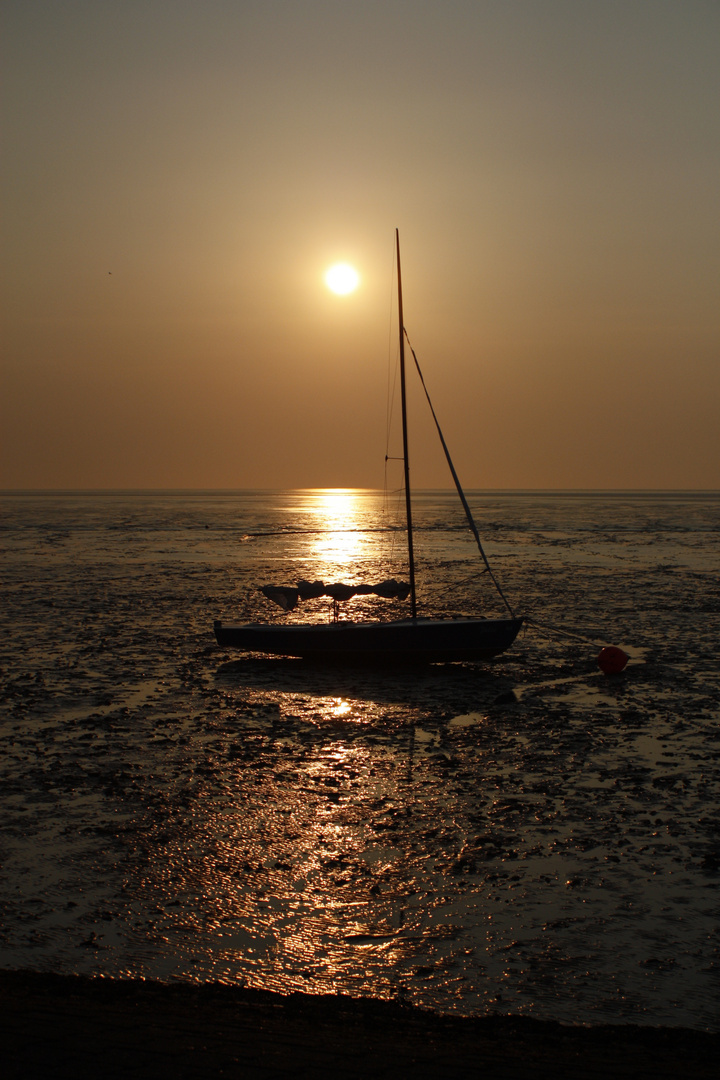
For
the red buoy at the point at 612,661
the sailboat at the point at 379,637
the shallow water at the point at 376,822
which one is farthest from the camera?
the sailboat at the point at 379,637

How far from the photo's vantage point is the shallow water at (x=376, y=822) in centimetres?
827

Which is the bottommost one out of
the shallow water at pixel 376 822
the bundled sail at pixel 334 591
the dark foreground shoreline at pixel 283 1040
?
the shallow water at pixel 376 822

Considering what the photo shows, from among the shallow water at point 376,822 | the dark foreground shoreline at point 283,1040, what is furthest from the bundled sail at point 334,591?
the dark foreground shoreline at point 283,1040

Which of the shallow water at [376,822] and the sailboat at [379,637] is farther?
the sailboat at [379,637]

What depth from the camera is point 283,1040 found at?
6.76 metres

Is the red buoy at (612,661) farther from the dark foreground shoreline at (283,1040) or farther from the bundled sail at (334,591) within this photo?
the dark foreground shoreline at (283,1040)

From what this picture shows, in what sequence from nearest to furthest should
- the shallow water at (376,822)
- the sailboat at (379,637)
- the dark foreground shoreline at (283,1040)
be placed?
the dark foreground shoreline at (283,1040) < the shallow water at (376,822) < the sailboat at (379,637)

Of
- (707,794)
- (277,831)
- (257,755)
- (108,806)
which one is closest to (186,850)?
(277,831)

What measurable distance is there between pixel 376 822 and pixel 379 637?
11355 millimetres

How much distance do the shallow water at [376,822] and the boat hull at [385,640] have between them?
66 centimetres

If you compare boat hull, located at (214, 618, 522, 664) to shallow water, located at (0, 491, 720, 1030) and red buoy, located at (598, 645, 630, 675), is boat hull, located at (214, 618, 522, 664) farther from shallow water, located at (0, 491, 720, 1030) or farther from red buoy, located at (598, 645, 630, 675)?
red buoy, located at (598, 645, 630, 675)

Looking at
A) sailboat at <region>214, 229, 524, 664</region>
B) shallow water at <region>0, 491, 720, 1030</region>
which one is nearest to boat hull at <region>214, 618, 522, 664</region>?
sailboat at <region>214, 229, 524, 664</region>

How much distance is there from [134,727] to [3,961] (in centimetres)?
913

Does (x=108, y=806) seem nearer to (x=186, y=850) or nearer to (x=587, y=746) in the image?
(x=186, y=850)
